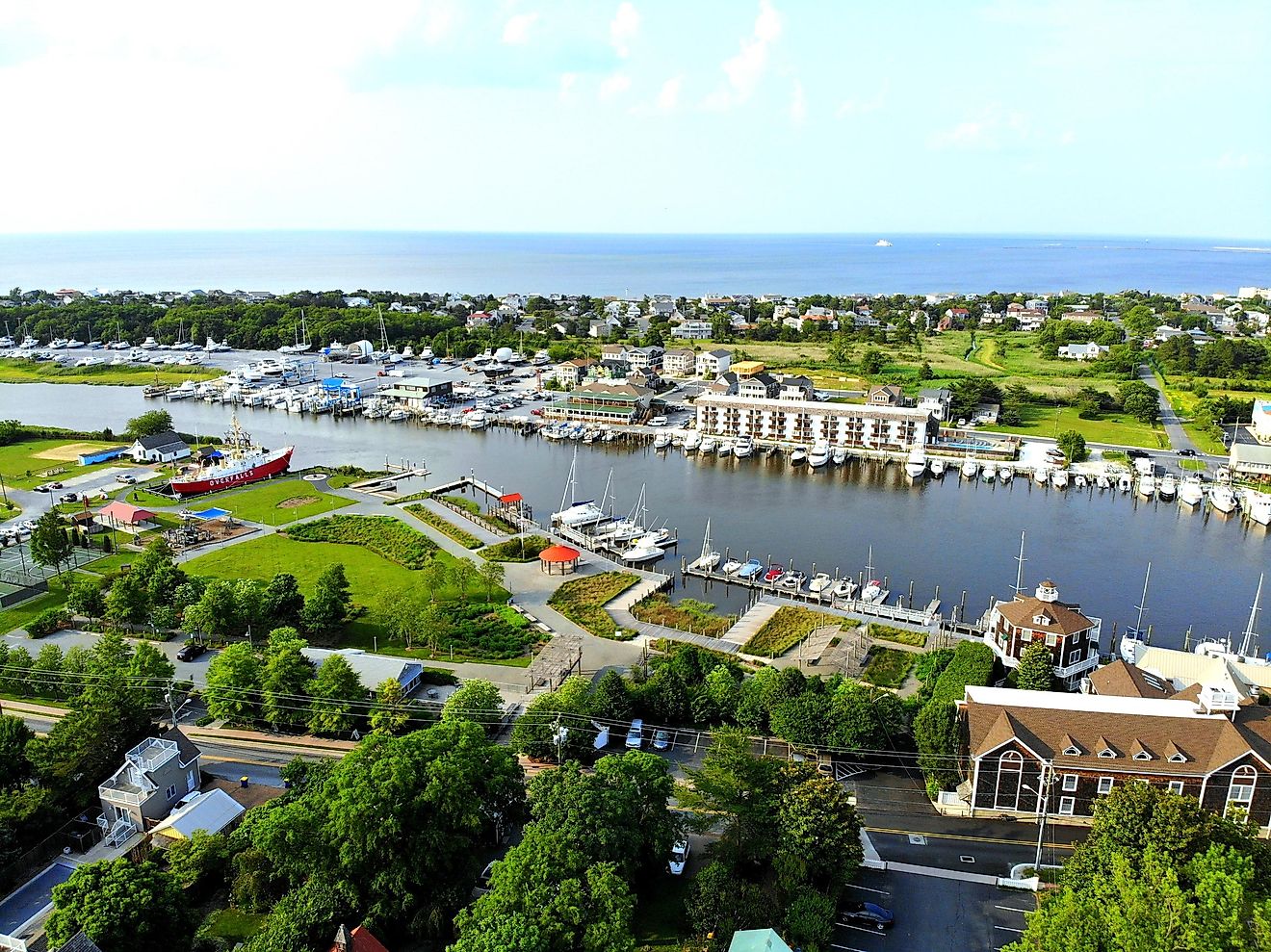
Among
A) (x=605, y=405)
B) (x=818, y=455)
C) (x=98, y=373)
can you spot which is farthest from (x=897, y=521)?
(x=98, y=373)

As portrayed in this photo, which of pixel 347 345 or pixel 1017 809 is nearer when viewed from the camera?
pixel 1017 809

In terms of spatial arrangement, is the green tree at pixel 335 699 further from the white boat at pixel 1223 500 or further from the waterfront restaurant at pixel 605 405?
the white boat at pixel 1223 500

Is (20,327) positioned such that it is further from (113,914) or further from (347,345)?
(113,914)

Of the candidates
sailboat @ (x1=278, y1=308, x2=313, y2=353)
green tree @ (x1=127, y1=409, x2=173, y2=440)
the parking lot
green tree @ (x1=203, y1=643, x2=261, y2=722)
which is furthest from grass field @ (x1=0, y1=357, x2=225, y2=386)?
the parking lot

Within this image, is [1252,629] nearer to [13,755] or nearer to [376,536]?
[376,536]

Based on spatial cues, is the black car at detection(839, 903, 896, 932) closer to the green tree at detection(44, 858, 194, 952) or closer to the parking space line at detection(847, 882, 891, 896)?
the parking space line at detection(847, 882, 891, 896)

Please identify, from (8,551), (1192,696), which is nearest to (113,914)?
(1192,696)

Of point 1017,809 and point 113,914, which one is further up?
point 113,914
